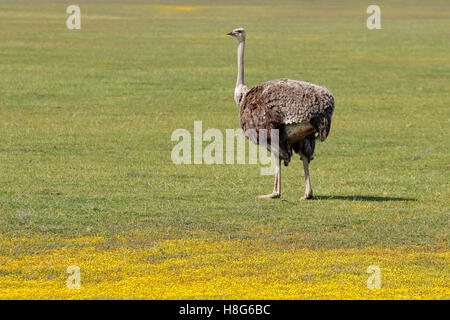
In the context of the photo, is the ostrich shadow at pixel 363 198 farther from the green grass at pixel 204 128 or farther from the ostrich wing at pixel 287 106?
the ostrich wing at pixel 287 106

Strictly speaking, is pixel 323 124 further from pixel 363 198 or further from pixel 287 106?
pixel 363 198

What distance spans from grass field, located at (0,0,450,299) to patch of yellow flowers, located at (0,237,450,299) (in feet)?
0.09

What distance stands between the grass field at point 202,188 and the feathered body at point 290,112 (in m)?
1.12

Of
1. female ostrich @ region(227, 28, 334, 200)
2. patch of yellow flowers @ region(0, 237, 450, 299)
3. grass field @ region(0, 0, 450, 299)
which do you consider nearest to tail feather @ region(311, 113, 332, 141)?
female ostrich @ region(227, 28, 334, 200)

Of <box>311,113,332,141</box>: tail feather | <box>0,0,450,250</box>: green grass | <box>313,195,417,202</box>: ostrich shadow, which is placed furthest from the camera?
<box>313,195,417,202</box>: ostrich shadow

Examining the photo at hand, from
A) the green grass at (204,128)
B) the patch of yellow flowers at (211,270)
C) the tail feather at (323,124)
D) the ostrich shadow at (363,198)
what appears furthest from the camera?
the ostrich shadow at (363,198)

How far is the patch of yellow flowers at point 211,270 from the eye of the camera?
10.2 meters

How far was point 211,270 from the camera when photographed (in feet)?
37.0

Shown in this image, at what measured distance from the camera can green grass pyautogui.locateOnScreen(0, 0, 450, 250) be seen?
14008 mm

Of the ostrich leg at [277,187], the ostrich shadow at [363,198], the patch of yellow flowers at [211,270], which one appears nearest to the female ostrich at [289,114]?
the ostrich leg at [277,187]

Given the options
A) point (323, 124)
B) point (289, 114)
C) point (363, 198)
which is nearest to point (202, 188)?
point (289, 114)

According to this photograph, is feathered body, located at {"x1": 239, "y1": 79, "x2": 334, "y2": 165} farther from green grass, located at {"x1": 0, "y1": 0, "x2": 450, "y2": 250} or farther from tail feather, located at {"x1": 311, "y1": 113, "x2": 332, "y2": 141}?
green grass, located at {"x1": 0, "y1": 0, "x2": 450, "y2": 250}

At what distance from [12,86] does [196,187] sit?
18.1 meters
